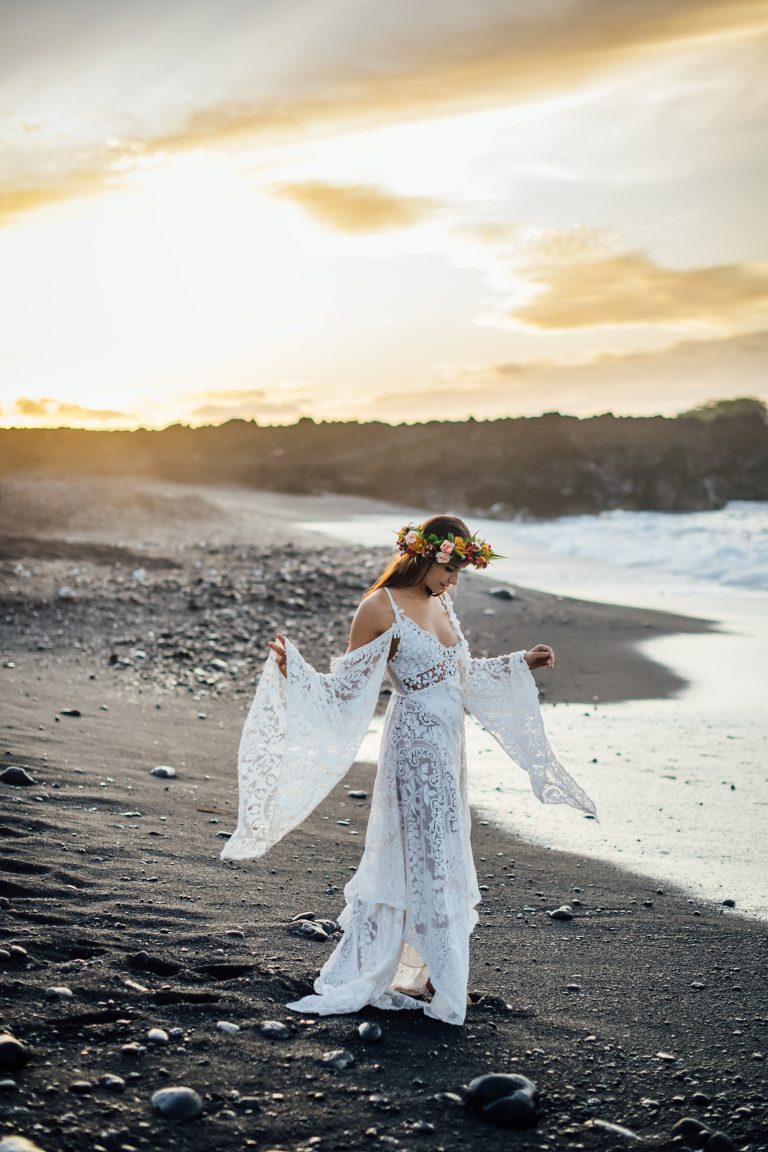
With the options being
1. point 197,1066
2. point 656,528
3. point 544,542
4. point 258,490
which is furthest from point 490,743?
point 258,490

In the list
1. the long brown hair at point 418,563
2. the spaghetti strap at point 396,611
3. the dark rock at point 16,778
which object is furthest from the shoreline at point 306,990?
the long brown hair at point 418,563

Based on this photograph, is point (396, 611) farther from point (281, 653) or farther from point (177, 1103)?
point (177, 1103)

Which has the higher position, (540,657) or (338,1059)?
(540,657)

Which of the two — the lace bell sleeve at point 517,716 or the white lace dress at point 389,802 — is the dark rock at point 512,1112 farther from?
the lace bell sleeve at point 517,716

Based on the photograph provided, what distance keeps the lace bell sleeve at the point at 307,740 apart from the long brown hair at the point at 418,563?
0.30 metres

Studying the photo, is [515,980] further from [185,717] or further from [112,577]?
[112,577]

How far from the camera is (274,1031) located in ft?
14.9

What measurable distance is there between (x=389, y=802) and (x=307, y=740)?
0.50 metres

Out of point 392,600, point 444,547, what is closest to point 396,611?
point 392,600

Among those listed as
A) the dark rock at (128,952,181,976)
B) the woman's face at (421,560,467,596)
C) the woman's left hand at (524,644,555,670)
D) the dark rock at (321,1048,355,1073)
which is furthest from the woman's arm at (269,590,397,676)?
the dark rock at (321,1048,355,1073)

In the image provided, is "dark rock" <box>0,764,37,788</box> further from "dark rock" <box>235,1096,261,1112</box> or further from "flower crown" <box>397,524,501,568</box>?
"dark rock" <box>235,1096,261,1112</box>

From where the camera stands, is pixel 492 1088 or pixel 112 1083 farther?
pixel 492 1088

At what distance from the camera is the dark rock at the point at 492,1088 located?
165 inches

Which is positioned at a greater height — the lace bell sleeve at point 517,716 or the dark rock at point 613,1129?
the lace bell sleeve at point 517,716
